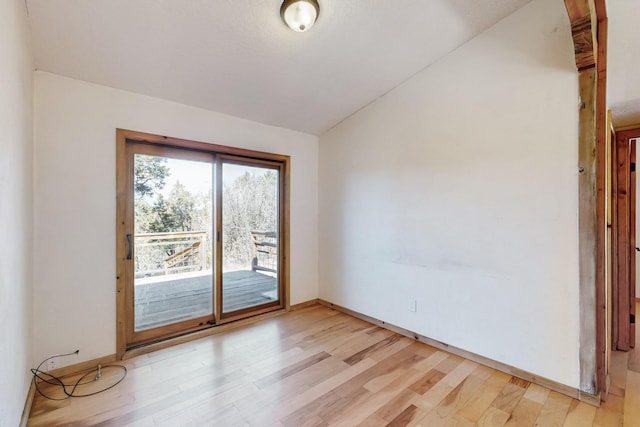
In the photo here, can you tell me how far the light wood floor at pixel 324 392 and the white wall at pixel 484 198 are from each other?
29 centimetres

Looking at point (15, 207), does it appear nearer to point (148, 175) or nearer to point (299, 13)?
point (148, 175)

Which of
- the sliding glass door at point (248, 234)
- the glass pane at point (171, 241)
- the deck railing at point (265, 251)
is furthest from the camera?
the deck railing at point (265, 251)

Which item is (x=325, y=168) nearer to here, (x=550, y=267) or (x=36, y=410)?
(x=550, y=267)

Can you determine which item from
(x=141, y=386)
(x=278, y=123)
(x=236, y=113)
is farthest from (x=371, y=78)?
(x=141, y=386)

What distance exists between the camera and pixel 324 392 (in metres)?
2.05

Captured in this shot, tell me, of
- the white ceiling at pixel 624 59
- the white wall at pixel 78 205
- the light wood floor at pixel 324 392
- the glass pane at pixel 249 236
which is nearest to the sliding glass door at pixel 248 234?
the glass pane at pixel 249 236

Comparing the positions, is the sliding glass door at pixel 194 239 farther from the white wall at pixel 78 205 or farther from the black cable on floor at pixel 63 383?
the black cable on floor at pixel 63 383

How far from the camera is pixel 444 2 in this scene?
2.11m

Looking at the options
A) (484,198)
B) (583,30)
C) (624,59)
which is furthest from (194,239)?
(624,59)

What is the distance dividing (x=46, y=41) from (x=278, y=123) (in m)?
2.05

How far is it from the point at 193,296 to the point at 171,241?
2.10 ft

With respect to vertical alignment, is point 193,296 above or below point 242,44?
below

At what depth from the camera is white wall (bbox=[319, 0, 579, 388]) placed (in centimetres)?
207

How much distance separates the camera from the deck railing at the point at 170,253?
2.71 metres
